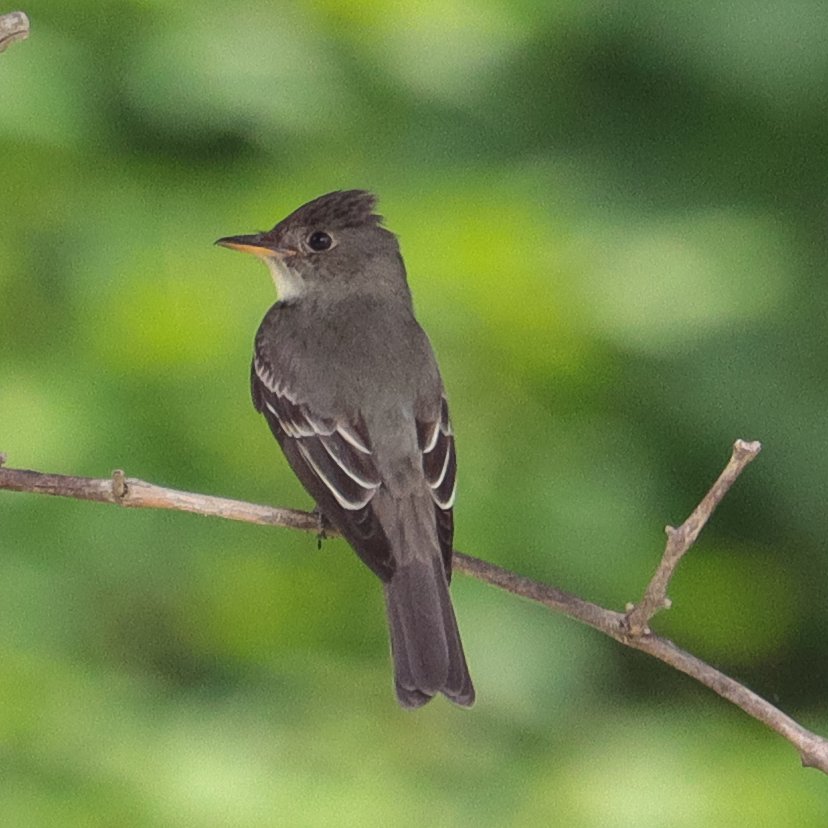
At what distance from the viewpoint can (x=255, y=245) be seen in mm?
4047

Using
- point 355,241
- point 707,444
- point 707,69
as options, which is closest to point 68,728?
point 355,241

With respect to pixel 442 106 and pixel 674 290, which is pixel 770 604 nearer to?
pixel 674 290

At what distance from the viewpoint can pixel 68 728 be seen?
3.89m

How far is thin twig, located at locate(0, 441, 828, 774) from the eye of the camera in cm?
275

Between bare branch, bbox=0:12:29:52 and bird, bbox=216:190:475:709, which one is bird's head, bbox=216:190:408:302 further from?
bare branch, bbox=0:12:29:52

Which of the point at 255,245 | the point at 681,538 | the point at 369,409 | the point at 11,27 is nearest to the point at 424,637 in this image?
the point at 369,409

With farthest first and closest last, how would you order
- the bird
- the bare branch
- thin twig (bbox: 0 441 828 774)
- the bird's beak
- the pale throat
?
the pale throat, the bird's beak, the bird, thin twig (bbox: 0 441 828 774), the bare branch

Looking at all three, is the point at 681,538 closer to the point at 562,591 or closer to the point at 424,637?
the point at 562,591

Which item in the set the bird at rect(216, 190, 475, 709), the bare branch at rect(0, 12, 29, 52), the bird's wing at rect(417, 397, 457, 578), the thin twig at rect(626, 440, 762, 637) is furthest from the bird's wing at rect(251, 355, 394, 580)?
the bare branch at rect(0, 12, 29, 52)

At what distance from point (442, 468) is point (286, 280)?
30.0 inches

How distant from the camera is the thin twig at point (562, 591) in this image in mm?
2750

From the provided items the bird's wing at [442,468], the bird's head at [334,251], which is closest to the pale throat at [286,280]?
the bird's head at [334,251]

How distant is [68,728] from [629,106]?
2.90 metres

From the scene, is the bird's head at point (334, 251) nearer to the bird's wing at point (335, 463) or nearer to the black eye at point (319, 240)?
the black eye at point (319, 240)
